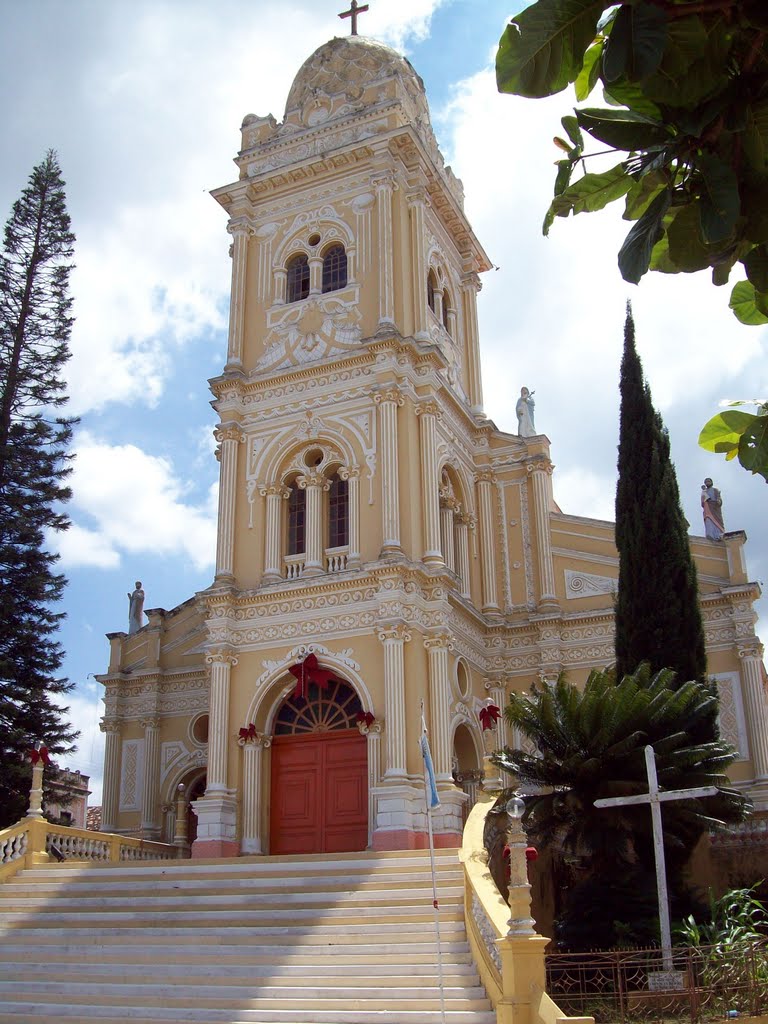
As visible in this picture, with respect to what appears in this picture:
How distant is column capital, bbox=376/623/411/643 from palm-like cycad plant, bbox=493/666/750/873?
4974mm

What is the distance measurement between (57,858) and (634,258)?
1842 cm

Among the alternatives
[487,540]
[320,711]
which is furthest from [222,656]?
[487,540]

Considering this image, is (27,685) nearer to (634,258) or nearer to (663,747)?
(663,747)

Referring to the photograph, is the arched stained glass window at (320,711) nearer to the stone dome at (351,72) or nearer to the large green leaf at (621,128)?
the stone dome at (351,72)

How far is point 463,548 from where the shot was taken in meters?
25.0

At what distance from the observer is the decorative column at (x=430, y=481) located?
71.7 feet

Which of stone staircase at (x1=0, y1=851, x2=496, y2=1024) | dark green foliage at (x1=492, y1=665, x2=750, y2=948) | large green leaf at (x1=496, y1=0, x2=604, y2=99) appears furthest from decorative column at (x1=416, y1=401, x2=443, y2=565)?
large green leaf at (x1=496, y1=0, x2=604, y2=99)

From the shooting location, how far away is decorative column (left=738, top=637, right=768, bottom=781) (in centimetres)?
2155

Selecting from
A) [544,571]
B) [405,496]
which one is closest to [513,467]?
[544,571]

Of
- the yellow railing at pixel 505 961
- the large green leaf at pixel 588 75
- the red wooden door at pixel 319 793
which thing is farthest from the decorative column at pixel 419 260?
the large green leaf at pixel 588 75

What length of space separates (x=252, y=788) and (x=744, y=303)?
18735 millimetres

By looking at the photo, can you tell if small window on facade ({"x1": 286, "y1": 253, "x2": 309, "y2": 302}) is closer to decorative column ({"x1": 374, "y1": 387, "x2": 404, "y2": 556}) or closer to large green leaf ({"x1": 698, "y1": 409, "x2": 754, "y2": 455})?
decorative column ({"x1": 374, "y1": 387, "x2": 404, "y2": 556})

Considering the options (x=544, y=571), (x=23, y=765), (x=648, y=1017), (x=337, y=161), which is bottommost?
(x=648, y=1017)

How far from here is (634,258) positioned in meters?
3.24
